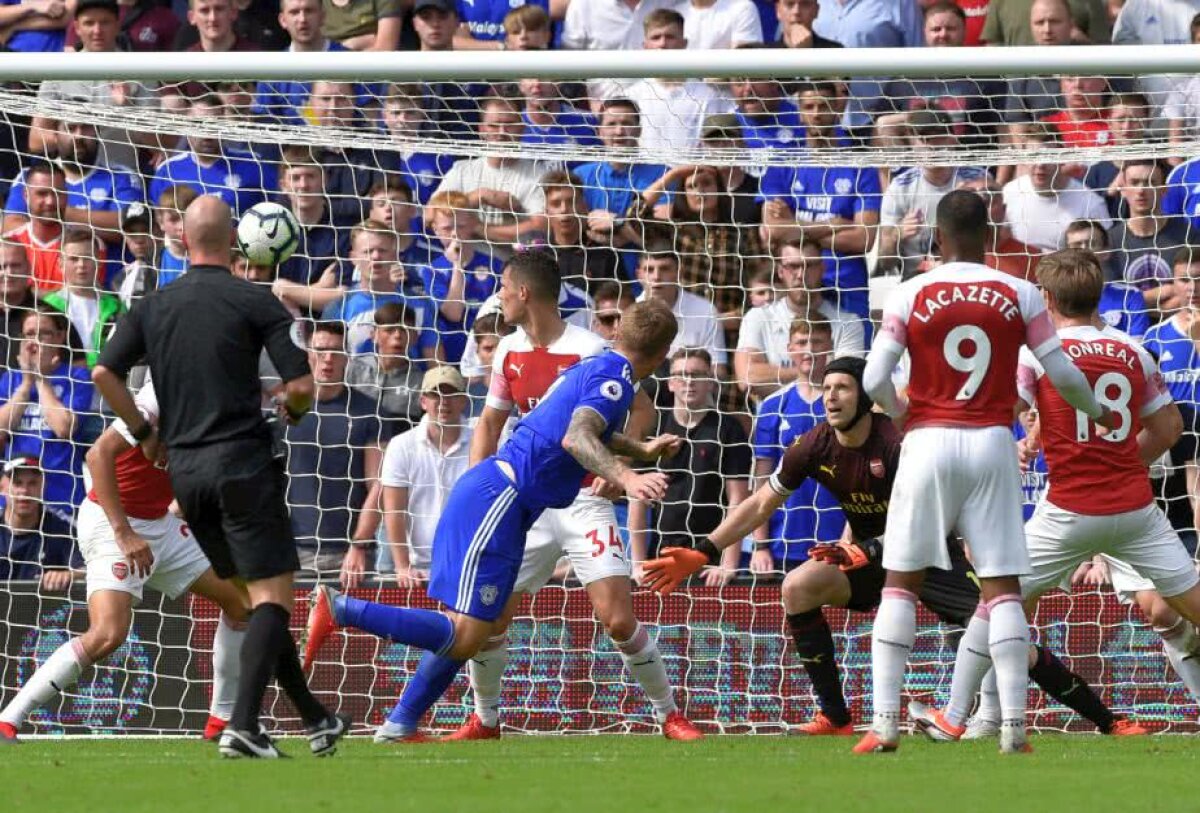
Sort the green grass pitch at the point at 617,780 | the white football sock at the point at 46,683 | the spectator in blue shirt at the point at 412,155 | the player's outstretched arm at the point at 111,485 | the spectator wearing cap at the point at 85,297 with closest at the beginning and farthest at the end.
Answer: the green grass pitch at the point at 617,780 → the player's outstretched arm at the point at 111,485 → the white football sock at the point at 46,683 → the spectator wearing cap at the point at 85,297 → the spectator in blue shirt at the point at 412,155

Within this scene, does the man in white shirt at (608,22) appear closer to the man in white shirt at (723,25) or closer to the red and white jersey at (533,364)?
the man in white shirt at (723,25)

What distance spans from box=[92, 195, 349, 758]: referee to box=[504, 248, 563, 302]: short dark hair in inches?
69.0

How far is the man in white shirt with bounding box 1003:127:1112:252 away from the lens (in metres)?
12.2

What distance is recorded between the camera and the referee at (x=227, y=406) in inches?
290

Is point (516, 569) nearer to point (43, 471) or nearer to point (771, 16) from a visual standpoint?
point (43, 471)

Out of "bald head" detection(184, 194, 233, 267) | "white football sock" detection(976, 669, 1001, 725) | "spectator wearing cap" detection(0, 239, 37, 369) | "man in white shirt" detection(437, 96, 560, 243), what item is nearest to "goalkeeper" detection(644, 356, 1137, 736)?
"white football sock" detection(976, 669, 1001, 725)

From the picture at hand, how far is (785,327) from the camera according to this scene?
11.8 m

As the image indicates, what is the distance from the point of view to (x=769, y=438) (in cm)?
1152

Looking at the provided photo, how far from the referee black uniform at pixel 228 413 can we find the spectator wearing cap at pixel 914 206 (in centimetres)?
564

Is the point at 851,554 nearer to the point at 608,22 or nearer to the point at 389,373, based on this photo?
the point at 389,373

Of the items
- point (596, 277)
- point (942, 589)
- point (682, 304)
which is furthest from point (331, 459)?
point (942, 589)

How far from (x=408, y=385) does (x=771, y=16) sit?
4.67m

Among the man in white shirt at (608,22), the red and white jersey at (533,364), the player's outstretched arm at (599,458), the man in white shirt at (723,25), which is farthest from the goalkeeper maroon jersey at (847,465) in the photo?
→ the man in white shirt at (608,22)

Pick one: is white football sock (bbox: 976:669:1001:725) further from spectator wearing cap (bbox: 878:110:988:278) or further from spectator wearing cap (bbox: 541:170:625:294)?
spectator wearing cap (bbox: 541:170:625:294)
